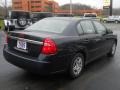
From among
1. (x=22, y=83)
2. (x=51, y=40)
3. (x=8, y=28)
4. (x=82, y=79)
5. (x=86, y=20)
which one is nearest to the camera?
(x=51, y=40)

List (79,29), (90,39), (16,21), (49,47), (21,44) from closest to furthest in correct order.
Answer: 1. (49,47)
2. (21,44)
3. (79,29)
4. (90,39)
5. (16,21)

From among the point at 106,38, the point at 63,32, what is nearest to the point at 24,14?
the point at 106,38

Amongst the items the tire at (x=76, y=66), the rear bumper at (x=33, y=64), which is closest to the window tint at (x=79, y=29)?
the tire at (x=76, y=66)

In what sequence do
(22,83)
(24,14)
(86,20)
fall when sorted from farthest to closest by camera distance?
(24,14) < (86,20) < (22,83)

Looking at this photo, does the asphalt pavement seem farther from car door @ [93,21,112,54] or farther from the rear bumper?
car door @ [93,21,112,54]

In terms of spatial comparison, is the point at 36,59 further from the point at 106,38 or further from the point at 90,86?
the point at 106,38

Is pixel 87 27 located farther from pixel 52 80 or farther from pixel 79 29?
pixel 52 80

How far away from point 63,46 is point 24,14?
13507 millimetres

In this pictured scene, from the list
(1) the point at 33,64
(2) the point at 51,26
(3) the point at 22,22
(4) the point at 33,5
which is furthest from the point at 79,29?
(4) the point at 33,5

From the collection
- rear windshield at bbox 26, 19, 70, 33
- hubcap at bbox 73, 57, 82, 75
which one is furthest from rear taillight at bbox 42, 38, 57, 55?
hubcap at bbox 73, 57, 82, 75

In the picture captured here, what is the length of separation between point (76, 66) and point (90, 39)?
0.87 meters

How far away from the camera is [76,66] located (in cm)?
531

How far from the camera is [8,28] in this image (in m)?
15.9

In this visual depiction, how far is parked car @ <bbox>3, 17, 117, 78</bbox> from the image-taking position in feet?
14.7
